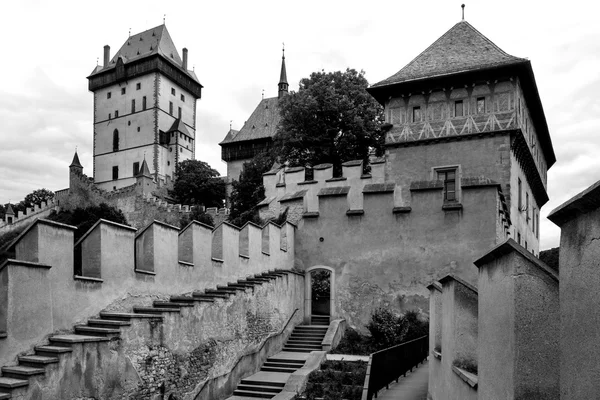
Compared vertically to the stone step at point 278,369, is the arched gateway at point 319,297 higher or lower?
higher

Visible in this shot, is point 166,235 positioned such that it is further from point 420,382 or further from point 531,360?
point 531,360

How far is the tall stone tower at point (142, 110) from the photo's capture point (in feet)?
256

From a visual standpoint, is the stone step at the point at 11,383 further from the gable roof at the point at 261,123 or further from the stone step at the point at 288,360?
the gable roof at the point at 261,123

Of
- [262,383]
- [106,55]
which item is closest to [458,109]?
[262,383]

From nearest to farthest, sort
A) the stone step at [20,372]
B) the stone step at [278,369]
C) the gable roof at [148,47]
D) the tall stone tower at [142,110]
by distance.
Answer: the stone step at [20,372], the stone step at [278,369], the tall stone tower at [142,110], the gable roof at [148,47]

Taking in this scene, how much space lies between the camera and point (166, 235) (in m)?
12.6

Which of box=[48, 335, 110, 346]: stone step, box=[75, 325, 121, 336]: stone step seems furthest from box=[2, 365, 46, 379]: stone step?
box=[75, 325, 121, 336]: stone step

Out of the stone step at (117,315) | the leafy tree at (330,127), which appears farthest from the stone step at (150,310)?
the leafy tree at (330,127)

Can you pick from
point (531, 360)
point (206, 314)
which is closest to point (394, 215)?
point (206, 314)

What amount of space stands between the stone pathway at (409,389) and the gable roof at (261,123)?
48.3 meters

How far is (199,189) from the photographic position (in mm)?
67188

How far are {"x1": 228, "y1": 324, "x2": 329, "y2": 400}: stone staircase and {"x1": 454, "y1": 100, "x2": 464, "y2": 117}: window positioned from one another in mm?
10230

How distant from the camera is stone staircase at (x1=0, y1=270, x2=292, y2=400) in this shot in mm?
8164

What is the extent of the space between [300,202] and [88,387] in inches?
515
